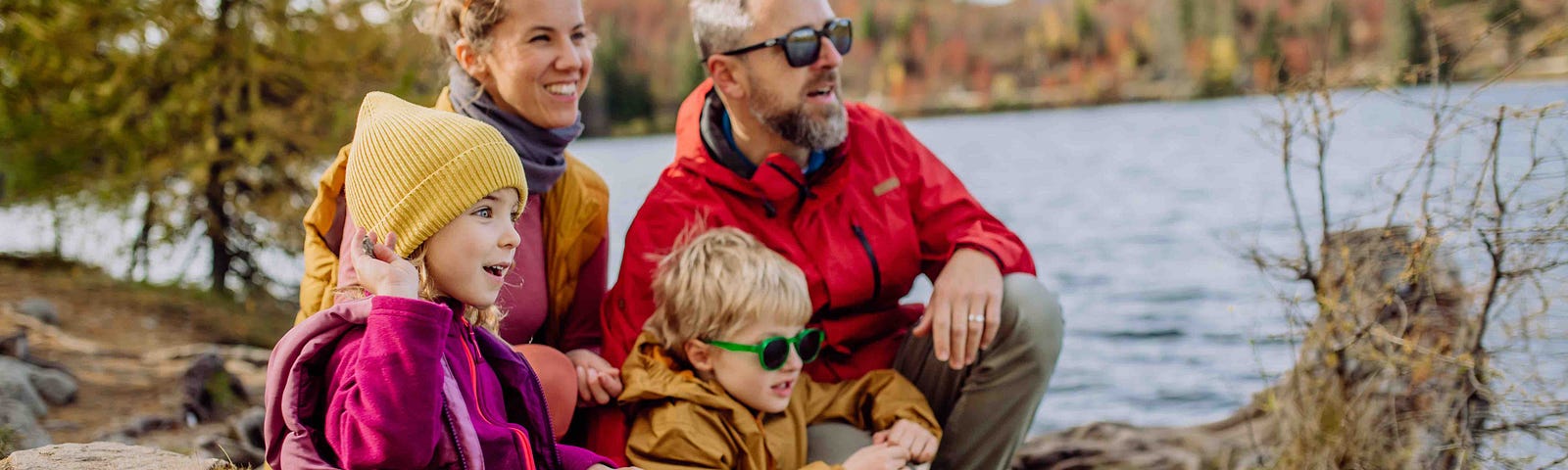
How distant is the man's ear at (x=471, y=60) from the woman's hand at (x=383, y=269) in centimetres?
97

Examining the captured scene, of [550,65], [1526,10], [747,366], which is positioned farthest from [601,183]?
[1526,10]

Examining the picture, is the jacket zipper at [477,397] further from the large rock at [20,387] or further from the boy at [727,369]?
the large rock at [20,387]

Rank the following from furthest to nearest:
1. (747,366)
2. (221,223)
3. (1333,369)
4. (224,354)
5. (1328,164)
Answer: (1328,164) < (221,223) < (224,354) < (1333,369) < (747,366)

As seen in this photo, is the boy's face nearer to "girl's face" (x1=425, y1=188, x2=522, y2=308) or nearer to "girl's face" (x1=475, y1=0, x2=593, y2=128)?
"girl's face" (x1=475, y1=0, x2=593, y2=128)

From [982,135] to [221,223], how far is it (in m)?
56.2

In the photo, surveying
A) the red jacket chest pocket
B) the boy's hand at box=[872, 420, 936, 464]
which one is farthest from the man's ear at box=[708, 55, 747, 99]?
the boy's hand at box=[872, 420, 936, 464]

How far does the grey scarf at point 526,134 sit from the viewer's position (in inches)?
107

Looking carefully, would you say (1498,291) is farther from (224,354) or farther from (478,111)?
(224,354)

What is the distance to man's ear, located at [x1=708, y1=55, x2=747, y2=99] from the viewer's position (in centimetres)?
323

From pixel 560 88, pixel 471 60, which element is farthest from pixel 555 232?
pixel 471 60

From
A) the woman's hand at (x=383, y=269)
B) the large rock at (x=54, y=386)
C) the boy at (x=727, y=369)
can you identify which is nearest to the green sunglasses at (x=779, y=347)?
the boy at (x=727, y=369)

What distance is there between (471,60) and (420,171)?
936 millimetres

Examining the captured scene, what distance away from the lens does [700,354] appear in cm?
279

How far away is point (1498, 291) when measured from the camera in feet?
11.6
